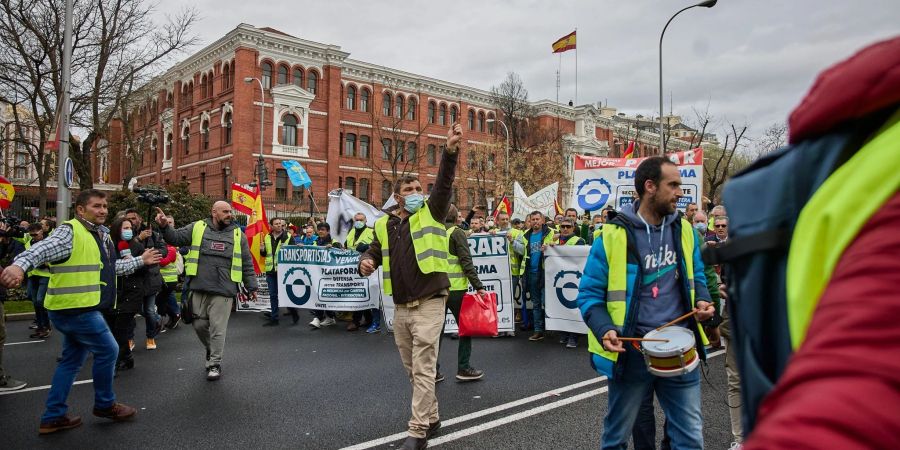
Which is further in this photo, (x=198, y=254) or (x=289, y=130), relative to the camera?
(x=289, y=130)

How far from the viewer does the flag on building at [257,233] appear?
42.2 feet

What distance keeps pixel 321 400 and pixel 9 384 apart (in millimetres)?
3737

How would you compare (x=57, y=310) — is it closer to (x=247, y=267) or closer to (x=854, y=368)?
(x=247, y=267)

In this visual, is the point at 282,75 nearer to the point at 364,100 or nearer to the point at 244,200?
the point at 364,100

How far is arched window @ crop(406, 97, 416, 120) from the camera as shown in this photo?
53675mm

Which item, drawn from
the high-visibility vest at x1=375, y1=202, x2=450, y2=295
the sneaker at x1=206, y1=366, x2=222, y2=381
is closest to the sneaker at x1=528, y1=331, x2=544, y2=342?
the sneaker at x1=206, y1=366, x2=222, y2=381

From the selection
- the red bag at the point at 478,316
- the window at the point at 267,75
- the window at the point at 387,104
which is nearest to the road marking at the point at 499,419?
the red bag at the point at 478,316

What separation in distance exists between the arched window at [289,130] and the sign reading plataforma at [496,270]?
124 feet

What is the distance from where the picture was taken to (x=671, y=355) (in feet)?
10.3

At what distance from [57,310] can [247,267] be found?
8.86 ft

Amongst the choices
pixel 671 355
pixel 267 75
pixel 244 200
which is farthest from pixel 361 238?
pixel 267 75

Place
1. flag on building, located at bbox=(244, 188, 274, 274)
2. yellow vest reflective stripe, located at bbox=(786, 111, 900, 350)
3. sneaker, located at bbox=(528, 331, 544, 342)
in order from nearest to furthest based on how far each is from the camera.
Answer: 1. yellow vest reflective stripe, located at bbox=(786, 111, 900, 350)
2. sneaker, located at bbox=(528, 331, 544, 342)
3. flag on building, located at bbox=(244, 188, 274, 274)

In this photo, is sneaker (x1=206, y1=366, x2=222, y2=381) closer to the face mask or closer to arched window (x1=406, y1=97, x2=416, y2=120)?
the face mask

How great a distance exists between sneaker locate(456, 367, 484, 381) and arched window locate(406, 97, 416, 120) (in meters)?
48.0
